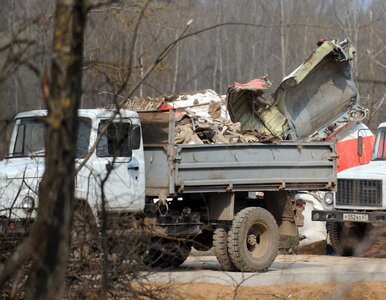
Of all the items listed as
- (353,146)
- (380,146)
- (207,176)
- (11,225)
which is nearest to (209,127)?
(207,176)

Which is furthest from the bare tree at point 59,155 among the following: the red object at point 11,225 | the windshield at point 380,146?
the windshield at point 380,146

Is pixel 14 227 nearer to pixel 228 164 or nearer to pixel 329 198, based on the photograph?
pixel 228 164

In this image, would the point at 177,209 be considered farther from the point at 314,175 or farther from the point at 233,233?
the point at 314,175

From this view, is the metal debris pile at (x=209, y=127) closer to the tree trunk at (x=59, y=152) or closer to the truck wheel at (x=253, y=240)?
the truck wheel at (x=253, y=240)

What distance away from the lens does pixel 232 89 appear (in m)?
16.8

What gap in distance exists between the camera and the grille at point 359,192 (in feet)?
61.9

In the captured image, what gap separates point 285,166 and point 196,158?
1.68 meters

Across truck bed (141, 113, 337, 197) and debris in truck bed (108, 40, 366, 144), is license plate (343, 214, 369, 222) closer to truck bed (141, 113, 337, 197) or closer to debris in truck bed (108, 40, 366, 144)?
debris in truck bed (108, 40, 366, 144)

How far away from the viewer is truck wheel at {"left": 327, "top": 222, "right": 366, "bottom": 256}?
1933 centimetres

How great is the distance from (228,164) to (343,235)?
5.53 meters

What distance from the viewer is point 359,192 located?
19062 millimetres

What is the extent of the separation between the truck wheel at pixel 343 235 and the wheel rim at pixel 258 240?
398 centimetres

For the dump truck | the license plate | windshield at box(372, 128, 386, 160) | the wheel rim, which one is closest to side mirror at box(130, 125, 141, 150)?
the dump truck

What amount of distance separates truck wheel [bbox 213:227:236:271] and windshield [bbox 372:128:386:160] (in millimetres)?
5781
